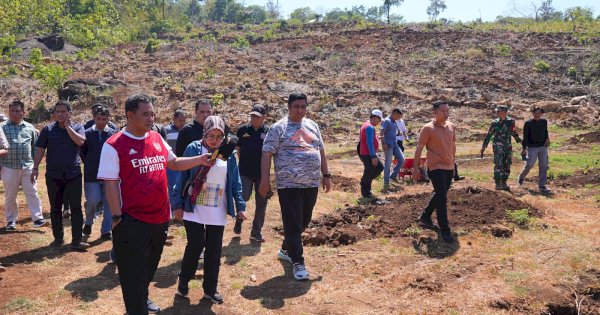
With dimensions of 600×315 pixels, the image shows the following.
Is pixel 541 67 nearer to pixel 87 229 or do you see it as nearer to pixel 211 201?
pixel 87 229

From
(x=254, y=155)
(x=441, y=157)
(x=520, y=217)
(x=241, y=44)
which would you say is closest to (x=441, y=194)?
(x=441, y=157)

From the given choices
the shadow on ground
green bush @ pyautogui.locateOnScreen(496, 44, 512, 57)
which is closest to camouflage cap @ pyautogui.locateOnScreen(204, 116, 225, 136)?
the shadow on ground

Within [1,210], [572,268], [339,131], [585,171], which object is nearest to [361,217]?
[572,268]

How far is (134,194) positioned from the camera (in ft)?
13.4

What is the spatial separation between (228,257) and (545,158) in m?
7.08

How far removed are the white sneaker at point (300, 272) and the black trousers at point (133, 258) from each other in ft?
6.71

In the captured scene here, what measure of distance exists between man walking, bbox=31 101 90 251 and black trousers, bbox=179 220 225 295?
2507 millimetres

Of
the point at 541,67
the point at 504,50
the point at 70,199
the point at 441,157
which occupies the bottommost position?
the point at 70,199

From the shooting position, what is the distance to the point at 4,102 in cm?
2441

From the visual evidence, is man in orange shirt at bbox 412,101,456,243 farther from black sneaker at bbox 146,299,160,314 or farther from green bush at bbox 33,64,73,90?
green bush at bbox 33,64,73,90

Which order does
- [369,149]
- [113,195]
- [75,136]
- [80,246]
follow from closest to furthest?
[113,195] → [75,136] → [80,246] → [369,149]

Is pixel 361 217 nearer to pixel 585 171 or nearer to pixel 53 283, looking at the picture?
pixel 53 283

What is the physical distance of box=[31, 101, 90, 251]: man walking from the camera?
701cm

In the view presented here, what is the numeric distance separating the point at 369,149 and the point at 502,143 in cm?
291
